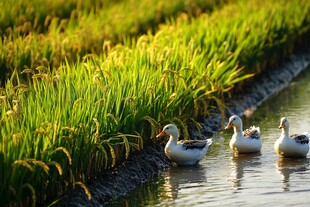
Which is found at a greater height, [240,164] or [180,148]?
[180,148]

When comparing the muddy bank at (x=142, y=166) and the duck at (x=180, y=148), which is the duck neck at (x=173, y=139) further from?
the muddy bank at (x=142, y=166)

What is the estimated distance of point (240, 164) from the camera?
32.2ft

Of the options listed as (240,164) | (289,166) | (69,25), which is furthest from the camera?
(69,25)

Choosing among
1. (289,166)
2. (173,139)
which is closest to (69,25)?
(173,139)

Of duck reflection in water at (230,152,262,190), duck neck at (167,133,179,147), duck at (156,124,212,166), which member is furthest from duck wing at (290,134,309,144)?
duck neck at (167,133,179,147)

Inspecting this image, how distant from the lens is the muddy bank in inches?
330

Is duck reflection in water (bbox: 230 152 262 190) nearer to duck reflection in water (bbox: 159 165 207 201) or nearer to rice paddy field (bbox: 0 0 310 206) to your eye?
duck reflection in water (bbox: 159 165 207 201)

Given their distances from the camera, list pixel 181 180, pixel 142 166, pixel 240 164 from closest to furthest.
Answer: pixel 181 180 → pixel 142 166 → pixel 240 164

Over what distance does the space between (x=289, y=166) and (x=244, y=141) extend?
700 millimetres

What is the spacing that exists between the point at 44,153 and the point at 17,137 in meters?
0.31

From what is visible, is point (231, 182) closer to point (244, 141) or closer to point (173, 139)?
point (173, 139)

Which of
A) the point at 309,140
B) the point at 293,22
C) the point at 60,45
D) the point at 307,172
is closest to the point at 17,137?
the point at 307,172

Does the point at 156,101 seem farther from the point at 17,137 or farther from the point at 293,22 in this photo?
Answer: the point at 293,22

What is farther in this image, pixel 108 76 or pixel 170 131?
pixel 108 76
